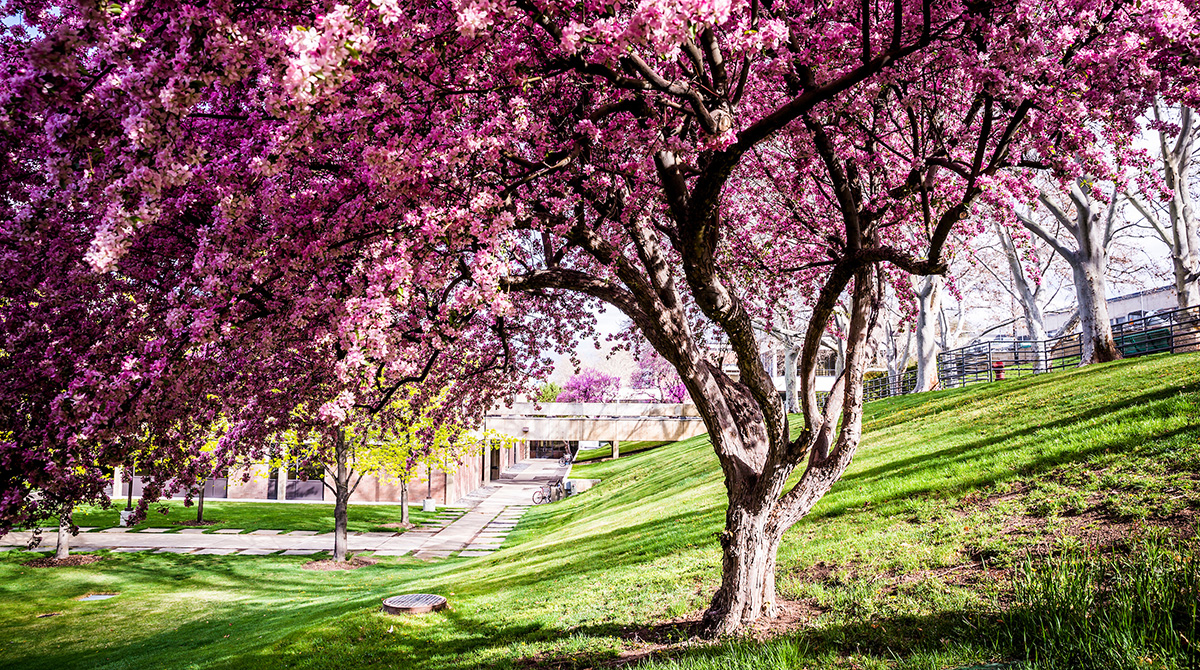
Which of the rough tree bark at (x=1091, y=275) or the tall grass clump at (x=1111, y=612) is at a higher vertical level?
the rough tree bark at (x=1091, y=275)

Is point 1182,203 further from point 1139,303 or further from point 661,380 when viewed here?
Answer: point 661,380

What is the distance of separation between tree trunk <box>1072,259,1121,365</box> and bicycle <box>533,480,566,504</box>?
23146mm

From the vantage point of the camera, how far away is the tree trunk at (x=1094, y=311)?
18938 mm

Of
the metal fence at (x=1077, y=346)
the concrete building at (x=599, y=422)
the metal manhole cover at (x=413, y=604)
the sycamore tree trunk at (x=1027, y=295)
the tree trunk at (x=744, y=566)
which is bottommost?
the metal manhole cover at (x=413, y=604)

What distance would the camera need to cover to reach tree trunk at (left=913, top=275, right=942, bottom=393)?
25.0 metres

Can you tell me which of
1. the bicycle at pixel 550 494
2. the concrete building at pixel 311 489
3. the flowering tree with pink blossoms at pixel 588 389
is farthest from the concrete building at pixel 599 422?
the flowering tree with pink blossoms at pixel 588 389

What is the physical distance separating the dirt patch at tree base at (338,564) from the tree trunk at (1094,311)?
20.9m

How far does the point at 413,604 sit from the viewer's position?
31.0ft

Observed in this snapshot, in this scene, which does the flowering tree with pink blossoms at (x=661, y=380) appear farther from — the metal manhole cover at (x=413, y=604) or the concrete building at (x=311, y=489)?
the metal manhole cover at (x=413, y=604)

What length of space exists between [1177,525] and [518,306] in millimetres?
6856

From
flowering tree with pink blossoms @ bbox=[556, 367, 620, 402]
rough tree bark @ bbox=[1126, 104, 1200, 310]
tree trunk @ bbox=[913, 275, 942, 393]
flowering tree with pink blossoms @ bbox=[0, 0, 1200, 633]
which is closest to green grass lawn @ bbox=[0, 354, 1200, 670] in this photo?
flowering tree with pink blossoms @ bbox=[0, 0, 1200, 633]

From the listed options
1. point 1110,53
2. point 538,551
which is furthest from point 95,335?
point 538,551

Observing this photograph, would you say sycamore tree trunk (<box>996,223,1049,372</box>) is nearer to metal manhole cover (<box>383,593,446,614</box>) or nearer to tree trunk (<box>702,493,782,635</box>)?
tree trunk (<box>702,493,782,635</box>)

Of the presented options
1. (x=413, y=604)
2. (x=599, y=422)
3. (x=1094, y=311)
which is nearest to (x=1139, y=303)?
(x=1094, y=311)
